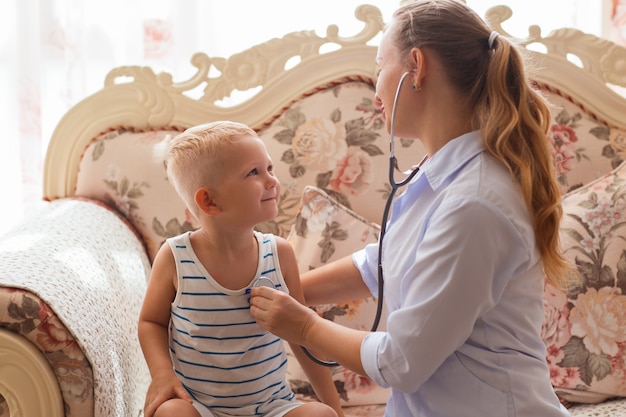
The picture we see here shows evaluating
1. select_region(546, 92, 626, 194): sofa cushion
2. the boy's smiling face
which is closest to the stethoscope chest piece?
the boy's smiling face

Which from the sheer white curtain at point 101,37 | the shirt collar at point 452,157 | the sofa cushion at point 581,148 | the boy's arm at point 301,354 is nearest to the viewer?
the shirt collar at point 452,157

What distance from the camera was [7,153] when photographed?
2.64 metres

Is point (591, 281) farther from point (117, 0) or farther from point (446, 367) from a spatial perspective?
point (117, 0)

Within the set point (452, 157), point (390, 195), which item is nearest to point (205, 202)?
point (390, 195)

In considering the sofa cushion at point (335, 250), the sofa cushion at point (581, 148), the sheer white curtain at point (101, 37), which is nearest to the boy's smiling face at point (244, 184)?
the sofa cushion at point (335, 250)

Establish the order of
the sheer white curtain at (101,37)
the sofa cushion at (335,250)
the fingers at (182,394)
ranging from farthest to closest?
1. the sheer white curtain at (101,37)
2. the sofa cushion at (335,250)
3. the fingers at (182,394)

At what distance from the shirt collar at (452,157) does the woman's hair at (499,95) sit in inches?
0.8

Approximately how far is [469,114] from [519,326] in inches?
13.7

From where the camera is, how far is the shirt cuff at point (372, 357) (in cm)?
115

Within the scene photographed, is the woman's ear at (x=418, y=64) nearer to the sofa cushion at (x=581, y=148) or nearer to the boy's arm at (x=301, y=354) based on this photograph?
the boy's arm at (x=301, y=354)

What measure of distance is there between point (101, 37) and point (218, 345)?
5.09 feet

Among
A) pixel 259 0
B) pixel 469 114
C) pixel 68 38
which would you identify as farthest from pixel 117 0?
pixel 469 114

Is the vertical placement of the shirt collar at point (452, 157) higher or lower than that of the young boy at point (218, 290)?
higher

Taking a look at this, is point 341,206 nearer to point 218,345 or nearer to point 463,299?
point 218,345
